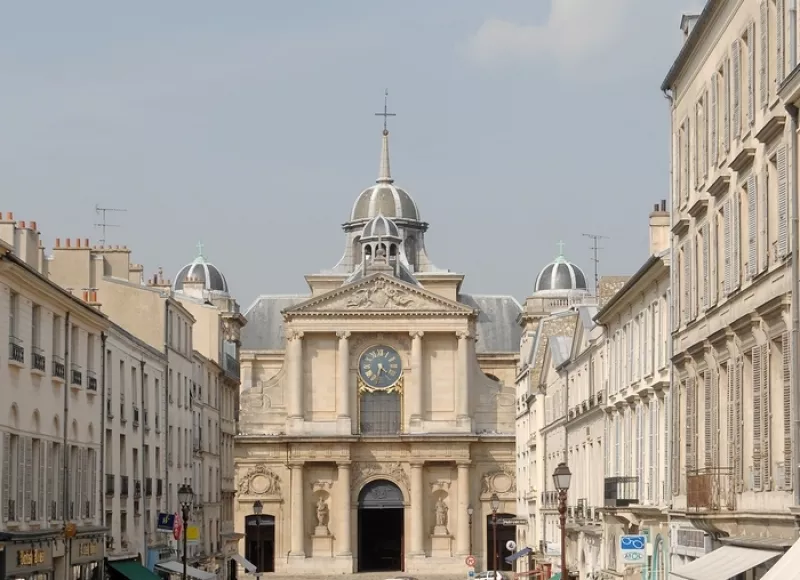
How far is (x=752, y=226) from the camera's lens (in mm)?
22359

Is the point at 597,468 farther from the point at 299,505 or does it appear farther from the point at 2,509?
the point at 299,505

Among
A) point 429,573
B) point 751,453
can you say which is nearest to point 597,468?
point 751,453

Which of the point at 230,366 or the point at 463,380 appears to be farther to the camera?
the point at 463,380

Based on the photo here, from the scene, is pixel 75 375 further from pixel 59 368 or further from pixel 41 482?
pixel 41 482

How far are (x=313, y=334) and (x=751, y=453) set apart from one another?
249ft

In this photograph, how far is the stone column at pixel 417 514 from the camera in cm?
9538

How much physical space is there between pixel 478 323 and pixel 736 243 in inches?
3689

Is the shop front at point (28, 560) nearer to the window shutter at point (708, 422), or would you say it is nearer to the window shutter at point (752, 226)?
the window shutter at point (708, 422)

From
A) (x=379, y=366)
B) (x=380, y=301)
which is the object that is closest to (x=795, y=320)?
(x=380, y=301)

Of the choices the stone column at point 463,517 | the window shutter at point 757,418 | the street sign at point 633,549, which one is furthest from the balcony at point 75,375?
the stone column at point 463,517

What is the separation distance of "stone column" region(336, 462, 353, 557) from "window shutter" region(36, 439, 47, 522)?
200 ft

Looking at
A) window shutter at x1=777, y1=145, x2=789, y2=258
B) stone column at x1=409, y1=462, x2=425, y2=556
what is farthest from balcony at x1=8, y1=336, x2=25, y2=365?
stone column at x1=409, y1=462, x2=425, y2=556

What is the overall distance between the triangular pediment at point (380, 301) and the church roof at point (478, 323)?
1763cm

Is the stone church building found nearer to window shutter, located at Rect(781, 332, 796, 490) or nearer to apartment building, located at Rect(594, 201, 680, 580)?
apartment building, located at Rect(594, 201, 680, 580)
